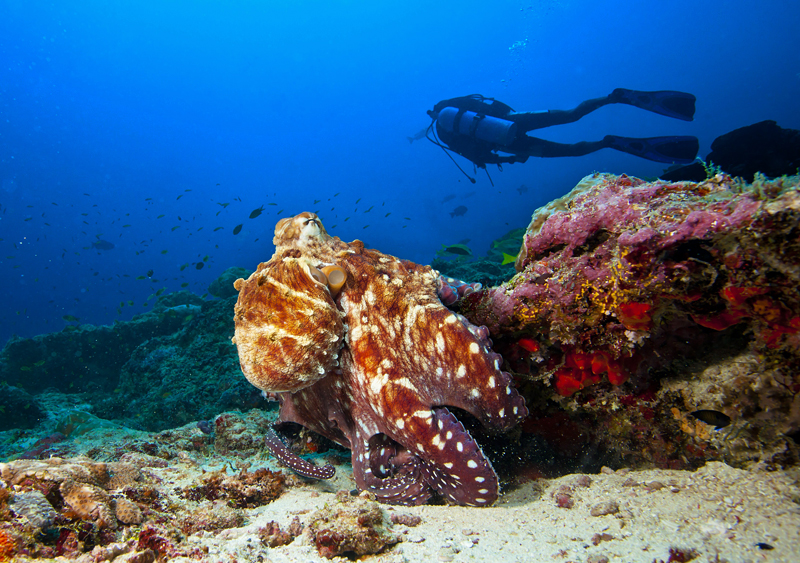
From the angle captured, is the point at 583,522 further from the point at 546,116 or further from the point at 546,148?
the point at 546,116

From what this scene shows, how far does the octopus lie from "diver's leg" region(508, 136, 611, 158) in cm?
1044

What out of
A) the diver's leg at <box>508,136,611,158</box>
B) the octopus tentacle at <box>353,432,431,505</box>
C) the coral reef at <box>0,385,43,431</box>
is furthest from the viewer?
the diver's leg at <box>508,136,611,158</box>

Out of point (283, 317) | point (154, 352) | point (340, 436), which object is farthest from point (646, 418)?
point (154, 352)

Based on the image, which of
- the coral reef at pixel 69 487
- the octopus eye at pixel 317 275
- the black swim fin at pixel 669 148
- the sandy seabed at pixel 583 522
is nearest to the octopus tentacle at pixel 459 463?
the sandy seabed at pixel 583 522

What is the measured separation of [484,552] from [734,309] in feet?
6.56

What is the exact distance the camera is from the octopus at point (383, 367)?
232 centimetres

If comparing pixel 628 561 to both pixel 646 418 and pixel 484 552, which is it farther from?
pixel 646 418

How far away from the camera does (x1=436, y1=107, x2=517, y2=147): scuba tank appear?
11008 mm

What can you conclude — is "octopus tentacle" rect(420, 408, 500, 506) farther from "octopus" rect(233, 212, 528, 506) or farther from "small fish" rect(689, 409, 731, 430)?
"small fish" rect(689, 409, 731, 430)

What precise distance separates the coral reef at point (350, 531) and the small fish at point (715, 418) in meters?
2.24

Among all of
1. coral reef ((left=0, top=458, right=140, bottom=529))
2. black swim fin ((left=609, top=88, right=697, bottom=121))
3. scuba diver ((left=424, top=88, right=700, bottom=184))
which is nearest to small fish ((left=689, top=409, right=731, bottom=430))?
coral reef ((left=0, top=458, right=140, bottom=529))

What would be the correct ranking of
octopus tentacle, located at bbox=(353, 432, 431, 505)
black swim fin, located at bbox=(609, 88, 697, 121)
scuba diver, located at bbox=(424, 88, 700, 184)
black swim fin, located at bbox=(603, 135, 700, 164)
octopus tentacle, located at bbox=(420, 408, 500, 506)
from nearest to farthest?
octopus tentacle, located at bbox=(420, 408, 500, 506)
octopus tentacle, located at bbox=(353, 432, 431, 505)
black swim fin, located at bbox=(603, 135, 700, 164)
black swim fin, located at bbox=(609, 88, 697, 121)
scuba diver, located at bbox=(424, 88, 700, 184)

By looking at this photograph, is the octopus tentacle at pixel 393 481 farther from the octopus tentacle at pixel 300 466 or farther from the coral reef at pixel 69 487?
the coral reef at pixel 69 487

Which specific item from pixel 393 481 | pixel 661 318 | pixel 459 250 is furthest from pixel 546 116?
pixel 393 481
